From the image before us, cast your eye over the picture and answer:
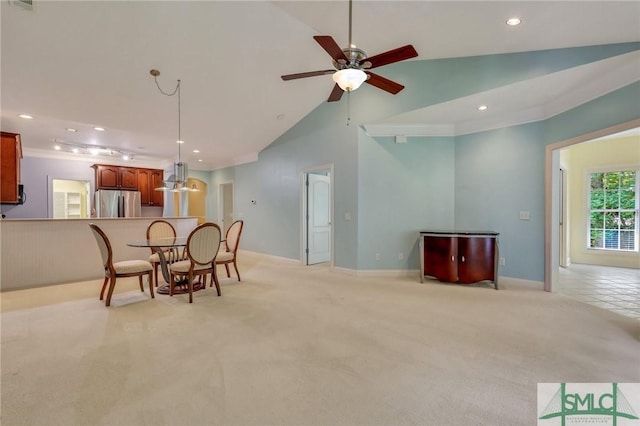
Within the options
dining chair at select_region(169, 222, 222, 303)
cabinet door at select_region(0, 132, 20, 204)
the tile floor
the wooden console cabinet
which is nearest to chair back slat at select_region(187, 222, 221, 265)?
dining chair at select_region(169, 222, 222, 303)

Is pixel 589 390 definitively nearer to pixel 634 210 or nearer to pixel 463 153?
pixel 463 153

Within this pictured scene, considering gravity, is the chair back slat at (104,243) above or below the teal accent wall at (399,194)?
below

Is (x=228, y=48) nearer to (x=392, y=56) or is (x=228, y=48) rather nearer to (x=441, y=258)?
(x=392, y=56)

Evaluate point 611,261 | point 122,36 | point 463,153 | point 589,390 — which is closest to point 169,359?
point 589,390

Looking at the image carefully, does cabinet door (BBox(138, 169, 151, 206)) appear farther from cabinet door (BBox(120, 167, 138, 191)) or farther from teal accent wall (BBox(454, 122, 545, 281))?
teal accent wall (BBox(454, 122, 545, 281))

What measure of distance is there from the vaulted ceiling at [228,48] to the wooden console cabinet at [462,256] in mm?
1849

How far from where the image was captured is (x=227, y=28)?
136 inches

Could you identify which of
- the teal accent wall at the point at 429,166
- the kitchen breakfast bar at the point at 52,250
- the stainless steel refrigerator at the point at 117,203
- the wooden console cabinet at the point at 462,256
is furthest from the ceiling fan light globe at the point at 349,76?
the stainless steel refrigerator at the point at 117,203

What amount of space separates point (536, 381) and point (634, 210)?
619 cm

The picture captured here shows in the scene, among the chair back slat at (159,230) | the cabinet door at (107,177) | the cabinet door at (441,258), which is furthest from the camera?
the cabinet door at (107,177)

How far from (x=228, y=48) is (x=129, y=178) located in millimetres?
5298

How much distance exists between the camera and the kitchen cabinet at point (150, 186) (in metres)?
7.54

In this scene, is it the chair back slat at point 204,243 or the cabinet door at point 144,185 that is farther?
the cabinet door at point 144,185

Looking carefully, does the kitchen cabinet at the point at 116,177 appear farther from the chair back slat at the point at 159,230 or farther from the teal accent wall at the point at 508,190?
the teal accent wall at the point at 508,190
